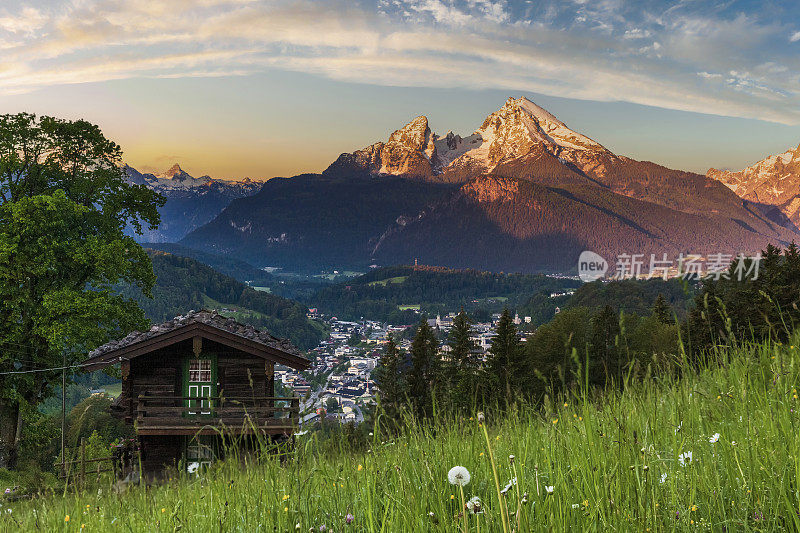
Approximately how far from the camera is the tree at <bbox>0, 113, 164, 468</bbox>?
21.7 meters

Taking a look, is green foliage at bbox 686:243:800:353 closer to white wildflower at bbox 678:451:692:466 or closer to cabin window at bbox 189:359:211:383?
white wildflower at bbox 678:451:692:466

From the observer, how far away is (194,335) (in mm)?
19344

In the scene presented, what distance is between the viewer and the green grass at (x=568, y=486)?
2.25 m

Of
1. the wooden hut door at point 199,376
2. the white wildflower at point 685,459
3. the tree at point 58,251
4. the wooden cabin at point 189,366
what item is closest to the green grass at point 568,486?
the white wildflower at point 685,459

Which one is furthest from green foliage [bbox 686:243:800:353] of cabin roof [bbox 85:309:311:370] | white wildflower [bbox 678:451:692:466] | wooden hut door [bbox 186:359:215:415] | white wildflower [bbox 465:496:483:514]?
wooden hut door [bbox 186:359:215:415]

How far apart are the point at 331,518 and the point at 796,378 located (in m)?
3.50

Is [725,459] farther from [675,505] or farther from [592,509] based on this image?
[592,509]

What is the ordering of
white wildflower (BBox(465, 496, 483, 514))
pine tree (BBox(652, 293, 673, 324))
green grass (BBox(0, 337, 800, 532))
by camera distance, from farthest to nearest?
pine tree (BBox(652, 293, 673, 324)) < green grass (BBox(0, 337, 800, 532)) < white wildflower (BBox(465, 496, 483, 514))

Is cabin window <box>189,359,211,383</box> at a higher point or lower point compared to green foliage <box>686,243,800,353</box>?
lower

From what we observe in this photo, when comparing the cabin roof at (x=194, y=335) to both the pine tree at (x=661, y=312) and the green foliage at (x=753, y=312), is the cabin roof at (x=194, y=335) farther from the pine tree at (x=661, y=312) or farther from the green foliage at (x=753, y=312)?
the pine tree at (x=661, y=312)

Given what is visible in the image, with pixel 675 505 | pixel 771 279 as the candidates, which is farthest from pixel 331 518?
pixel 771 279

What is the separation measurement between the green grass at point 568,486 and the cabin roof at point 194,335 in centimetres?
1512

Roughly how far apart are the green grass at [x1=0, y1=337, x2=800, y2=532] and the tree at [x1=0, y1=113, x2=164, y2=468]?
66.2 ft

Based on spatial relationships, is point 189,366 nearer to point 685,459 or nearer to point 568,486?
point 568,486
